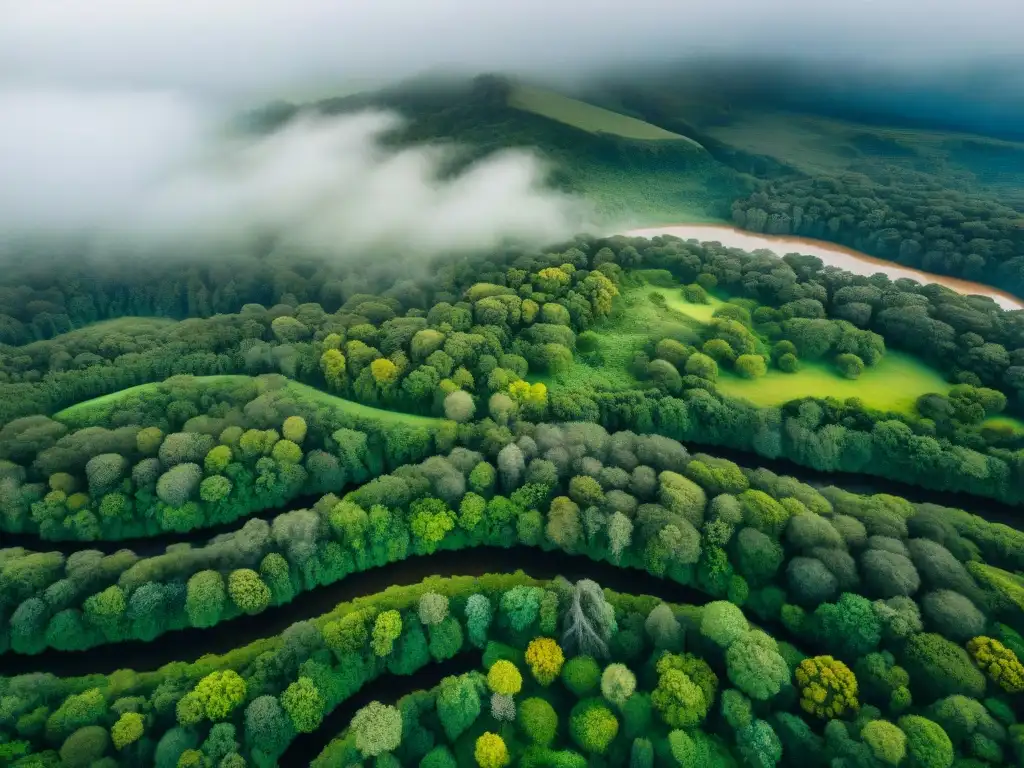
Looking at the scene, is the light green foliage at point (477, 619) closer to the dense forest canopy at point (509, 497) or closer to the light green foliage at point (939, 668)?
the dense forest canopy at point (509, 497)

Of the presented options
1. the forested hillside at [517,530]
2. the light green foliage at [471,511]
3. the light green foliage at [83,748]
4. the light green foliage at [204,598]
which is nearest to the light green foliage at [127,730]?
the forested hillside at [517,530]

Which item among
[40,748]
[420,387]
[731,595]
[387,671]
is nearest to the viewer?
[40,748]

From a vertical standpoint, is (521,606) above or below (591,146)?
below

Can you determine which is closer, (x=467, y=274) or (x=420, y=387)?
(x=420, y=387)

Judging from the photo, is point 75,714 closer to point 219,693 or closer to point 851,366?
point 219,693

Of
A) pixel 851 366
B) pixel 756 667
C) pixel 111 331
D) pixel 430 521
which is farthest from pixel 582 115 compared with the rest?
pixel 756 667

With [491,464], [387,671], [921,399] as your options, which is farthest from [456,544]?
[921,399]

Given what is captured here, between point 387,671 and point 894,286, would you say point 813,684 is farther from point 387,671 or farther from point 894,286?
point 894,286
